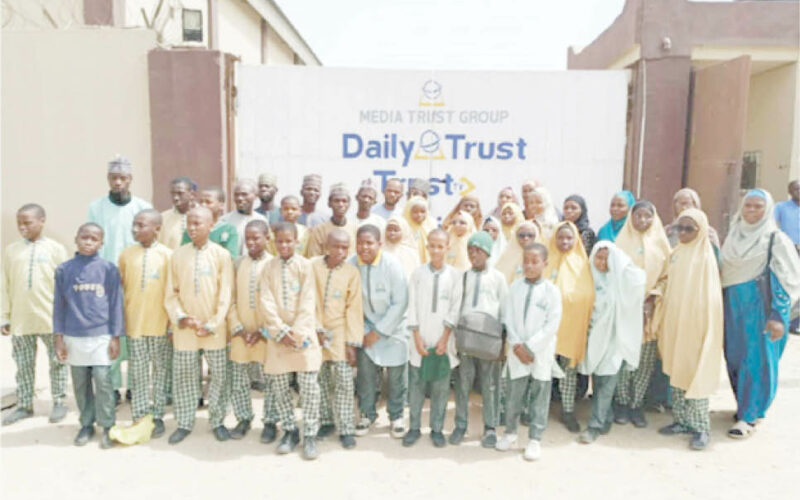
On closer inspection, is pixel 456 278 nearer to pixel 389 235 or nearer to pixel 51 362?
pixel 389 235

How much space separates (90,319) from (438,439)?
2.26m

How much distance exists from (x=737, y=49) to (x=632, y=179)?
2495mm

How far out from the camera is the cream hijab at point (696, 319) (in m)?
3.83

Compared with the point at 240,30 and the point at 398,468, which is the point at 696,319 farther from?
the point at 240,30

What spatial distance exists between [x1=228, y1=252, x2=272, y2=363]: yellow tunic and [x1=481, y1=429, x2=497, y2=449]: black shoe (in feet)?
4.85

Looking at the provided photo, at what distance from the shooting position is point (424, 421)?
166 inches

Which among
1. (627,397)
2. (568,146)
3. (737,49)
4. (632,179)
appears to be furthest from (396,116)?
(737,49)

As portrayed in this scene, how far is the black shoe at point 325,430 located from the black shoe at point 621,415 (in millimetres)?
1967

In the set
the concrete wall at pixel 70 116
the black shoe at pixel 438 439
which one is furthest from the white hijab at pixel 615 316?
the concrete wall at pixel 70 116

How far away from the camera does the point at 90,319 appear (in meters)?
3.64

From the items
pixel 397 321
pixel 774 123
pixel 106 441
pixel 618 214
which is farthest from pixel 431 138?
pixel 774 123

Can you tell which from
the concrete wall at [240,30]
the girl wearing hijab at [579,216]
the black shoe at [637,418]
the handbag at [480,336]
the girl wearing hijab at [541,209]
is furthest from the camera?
the concrete wall at [240,30]

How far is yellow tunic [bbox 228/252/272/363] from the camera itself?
12.2 ft

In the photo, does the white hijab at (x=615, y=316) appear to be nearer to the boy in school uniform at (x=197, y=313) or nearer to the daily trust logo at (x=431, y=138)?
the boy in school uniform at (x=197, y=313)
